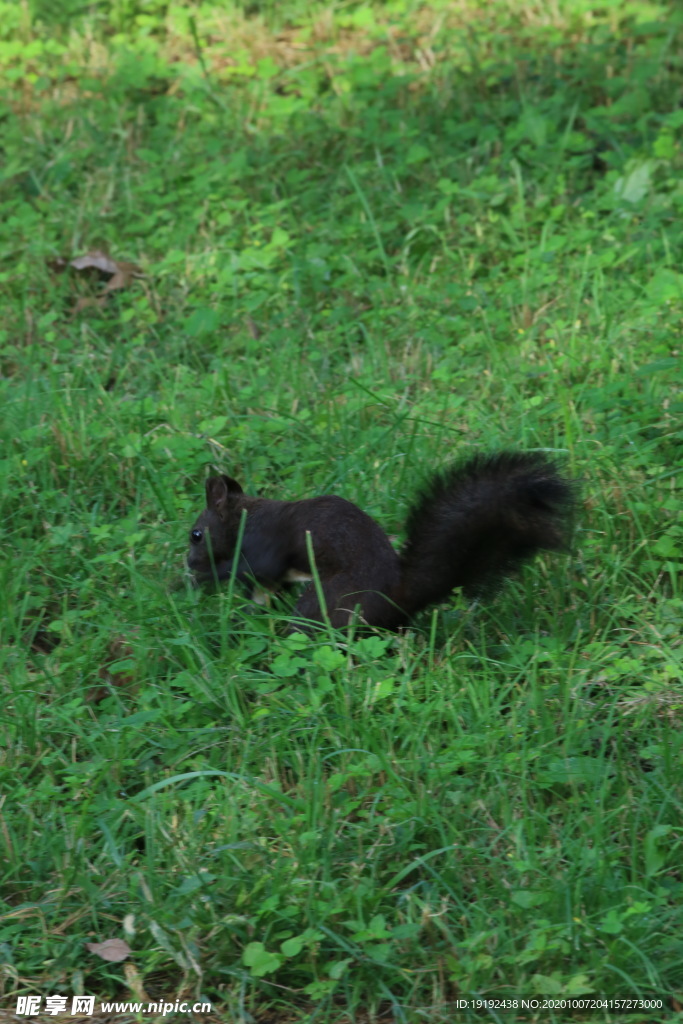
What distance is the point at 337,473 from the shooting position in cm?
404

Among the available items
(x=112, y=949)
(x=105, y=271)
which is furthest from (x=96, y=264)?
(x=112, y=949)

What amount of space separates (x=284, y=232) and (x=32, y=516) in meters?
2.17

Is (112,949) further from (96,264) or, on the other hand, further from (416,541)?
(96,264)

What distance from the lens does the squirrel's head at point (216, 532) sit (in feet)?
12.0

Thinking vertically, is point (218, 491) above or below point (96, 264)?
below

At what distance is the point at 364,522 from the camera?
339cm

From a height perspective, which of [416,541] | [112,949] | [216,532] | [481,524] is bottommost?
[112,949]

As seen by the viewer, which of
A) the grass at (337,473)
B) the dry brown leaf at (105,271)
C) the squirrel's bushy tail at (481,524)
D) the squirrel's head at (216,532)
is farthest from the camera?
the dry brown leaf at (105,271)

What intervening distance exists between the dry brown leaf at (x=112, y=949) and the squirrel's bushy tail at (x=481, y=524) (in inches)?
44.3

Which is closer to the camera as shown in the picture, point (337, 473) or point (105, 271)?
point (337, 473)

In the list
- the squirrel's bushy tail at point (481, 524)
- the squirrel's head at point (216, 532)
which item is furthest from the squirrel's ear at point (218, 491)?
the squirrel's bushy tail at point (481, 524)

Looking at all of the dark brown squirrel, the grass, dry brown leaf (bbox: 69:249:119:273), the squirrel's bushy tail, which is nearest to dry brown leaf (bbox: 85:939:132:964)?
the grass

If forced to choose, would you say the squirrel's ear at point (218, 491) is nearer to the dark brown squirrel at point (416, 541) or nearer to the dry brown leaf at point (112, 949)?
the dark brown squirrel at point (416, 541)

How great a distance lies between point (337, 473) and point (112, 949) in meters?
1.79
